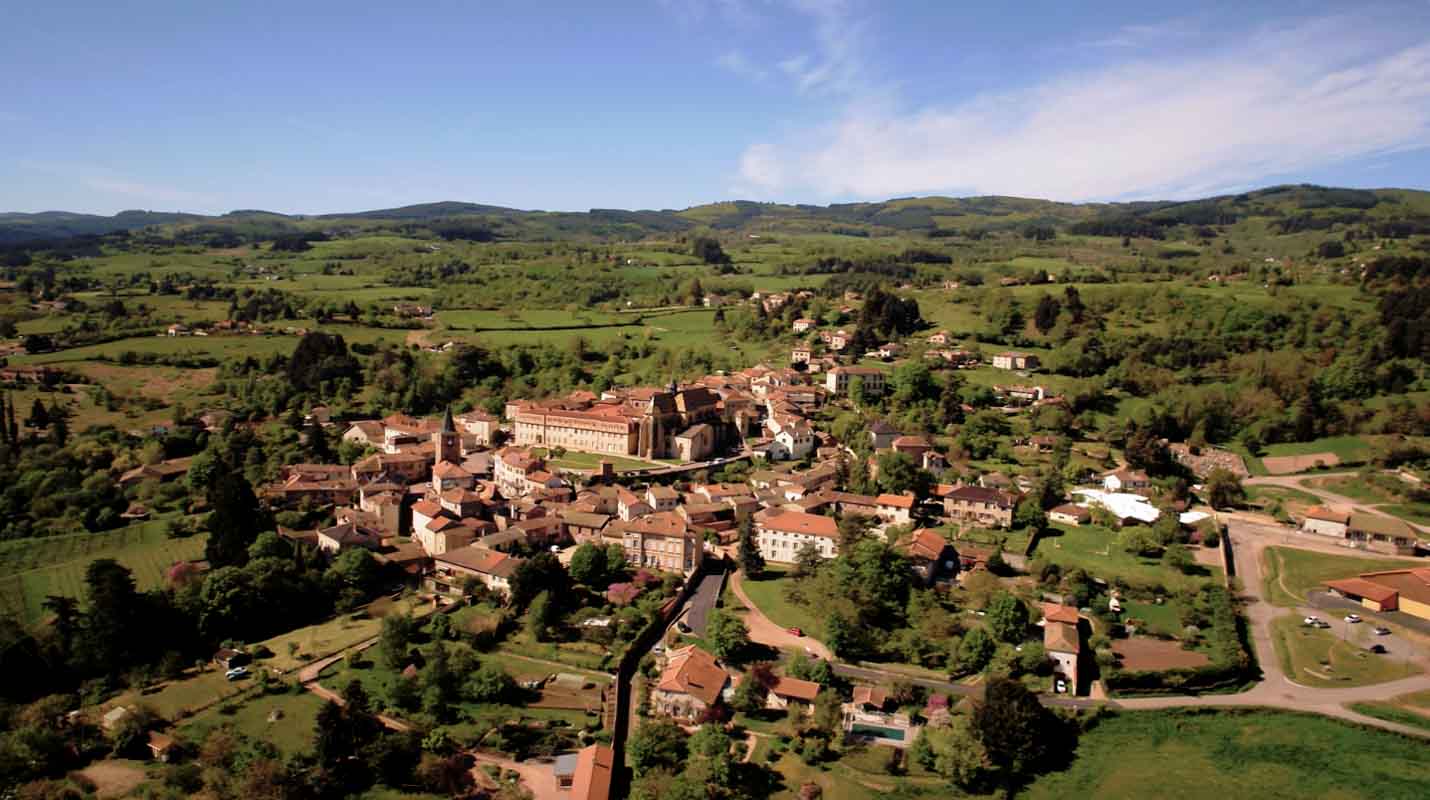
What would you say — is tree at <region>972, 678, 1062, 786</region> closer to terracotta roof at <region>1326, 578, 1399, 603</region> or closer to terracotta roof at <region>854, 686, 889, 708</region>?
terracotta roof at <region>854, 686, 889, 708</region>

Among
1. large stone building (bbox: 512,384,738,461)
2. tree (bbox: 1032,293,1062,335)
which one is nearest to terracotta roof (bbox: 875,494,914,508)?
large stone building (bbox: 512,384,738,461)

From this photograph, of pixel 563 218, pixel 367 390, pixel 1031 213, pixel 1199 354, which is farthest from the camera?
pixel 563 218

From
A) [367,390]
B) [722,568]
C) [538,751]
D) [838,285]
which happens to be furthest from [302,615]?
[838,285]

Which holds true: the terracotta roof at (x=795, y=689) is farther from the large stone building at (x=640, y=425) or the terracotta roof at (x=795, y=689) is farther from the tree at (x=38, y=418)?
the tree at (x=38, y=418)

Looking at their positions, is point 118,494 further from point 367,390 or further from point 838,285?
point 838,285

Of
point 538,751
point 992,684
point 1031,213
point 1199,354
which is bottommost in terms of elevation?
point 538,751

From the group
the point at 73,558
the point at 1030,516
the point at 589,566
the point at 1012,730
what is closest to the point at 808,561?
the point at 589,566
